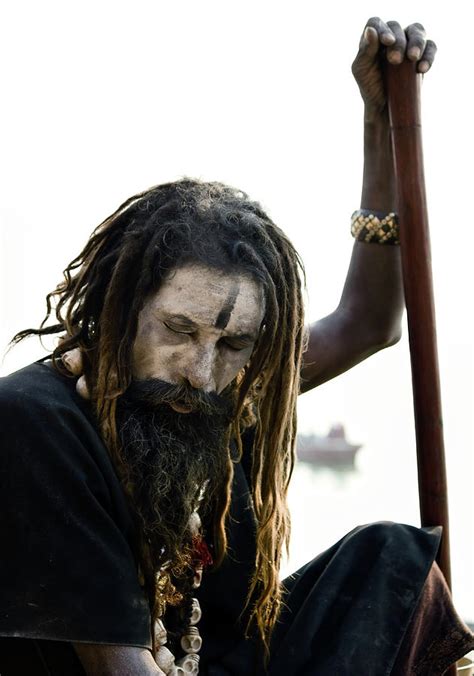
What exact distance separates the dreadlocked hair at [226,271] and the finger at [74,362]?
0.06 feet

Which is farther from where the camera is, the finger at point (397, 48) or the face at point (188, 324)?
the finger at point (397, 48)

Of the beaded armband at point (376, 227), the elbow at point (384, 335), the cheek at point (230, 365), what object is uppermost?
the beaded armband at point (376, 227)

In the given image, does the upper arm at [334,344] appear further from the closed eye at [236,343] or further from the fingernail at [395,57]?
the fingernail at [395,57]

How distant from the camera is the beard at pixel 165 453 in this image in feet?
9.05

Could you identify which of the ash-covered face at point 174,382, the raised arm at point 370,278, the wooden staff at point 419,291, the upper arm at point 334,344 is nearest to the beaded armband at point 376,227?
the raised arm at point 370,278

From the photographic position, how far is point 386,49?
10.5 ft

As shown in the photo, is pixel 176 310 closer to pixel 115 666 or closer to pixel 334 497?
pixel 115 666

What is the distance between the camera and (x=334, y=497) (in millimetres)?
28188

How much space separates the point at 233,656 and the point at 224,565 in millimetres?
236

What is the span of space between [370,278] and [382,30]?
716 millimetres

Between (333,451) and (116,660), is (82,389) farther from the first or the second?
(333,451)

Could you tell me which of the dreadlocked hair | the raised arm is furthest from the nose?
the raised arm

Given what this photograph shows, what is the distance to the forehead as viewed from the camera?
9.03 ft

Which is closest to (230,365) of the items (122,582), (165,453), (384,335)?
(165,453)
